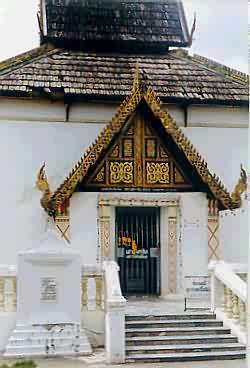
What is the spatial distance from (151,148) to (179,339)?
6.75 feet

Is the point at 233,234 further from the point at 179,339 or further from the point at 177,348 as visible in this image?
the point at 177,348

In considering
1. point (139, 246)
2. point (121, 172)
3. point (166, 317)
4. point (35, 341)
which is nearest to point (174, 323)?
point (166, 317)

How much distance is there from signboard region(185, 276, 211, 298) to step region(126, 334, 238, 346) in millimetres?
1223

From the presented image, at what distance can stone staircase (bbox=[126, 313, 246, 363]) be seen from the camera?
4.52m

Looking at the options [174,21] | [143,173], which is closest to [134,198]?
[143,173]

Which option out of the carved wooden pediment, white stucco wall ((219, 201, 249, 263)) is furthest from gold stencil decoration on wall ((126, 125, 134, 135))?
white stucco wall ((219, 201, 249, 263))

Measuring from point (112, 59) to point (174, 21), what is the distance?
84cm

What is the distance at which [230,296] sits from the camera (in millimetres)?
5035

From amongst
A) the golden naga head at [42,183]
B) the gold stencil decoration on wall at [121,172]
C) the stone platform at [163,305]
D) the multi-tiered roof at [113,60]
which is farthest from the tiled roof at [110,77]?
the stone platform at [163,305]

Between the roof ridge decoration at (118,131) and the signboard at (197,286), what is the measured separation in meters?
0.74

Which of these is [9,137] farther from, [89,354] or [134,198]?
[89,354]

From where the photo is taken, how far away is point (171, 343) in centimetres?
468

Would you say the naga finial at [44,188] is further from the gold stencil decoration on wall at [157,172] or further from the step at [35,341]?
the step at [35,341]

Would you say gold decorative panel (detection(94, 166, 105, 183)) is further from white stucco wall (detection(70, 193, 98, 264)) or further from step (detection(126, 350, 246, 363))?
step (detection(126, 350, 246, 363))
